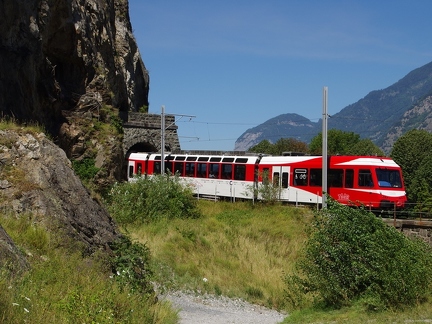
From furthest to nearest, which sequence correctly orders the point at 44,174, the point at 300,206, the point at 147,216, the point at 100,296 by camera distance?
the point at 300,206
the point at 147,216
the point at 44,174
the point at 100,296

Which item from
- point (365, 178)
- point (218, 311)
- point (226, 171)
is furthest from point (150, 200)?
point (218, 311)

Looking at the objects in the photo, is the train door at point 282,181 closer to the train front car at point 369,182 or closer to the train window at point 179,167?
the train front car at point 369,182

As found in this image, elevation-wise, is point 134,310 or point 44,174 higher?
point 44,174

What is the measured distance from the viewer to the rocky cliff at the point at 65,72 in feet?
81.1

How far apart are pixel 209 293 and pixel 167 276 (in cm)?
157

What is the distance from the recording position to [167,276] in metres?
19.4

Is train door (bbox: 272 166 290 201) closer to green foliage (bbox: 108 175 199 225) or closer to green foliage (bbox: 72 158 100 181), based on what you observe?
green foliage (bbox: 108 175 199 225)

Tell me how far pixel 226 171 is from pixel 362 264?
23.2 meters

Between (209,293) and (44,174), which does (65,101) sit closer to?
(209,293)

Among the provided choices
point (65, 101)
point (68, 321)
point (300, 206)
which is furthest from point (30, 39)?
point (68, 321)

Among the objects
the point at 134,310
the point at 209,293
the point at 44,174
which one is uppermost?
the point at 44,174

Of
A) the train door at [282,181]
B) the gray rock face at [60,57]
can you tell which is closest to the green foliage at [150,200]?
the train door at [282,181]

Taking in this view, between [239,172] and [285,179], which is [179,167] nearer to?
[239,172]

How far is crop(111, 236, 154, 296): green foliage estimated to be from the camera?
10.8m
